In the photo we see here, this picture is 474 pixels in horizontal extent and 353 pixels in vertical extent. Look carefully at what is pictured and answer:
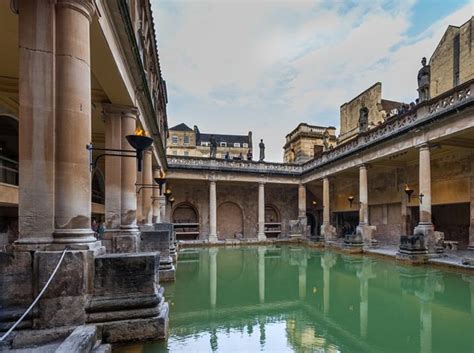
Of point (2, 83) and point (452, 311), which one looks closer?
point (452, 311)

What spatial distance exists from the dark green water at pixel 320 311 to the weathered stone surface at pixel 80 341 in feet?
2.07

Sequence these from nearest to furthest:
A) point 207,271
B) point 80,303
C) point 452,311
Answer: point 80,303
point 452,311
point 207,271

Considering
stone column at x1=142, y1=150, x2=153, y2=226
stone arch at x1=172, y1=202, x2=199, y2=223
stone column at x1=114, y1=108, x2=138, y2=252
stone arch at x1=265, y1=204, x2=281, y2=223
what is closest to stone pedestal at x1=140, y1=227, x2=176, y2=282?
stone column at x1=114, y1=108, x2=138, y2=252

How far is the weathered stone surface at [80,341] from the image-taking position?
2.93 m

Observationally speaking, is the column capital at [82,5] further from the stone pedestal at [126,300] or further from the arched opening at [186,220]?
the arched opening at [186,220]

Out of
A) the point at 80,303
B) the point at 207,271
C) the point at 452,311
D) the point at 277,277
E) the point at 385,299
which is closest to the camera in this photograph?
the point at 80,303

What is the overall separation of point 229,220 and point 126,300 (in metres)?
23.4

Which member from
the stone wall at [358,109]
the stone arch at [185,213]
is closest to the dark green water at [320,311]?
the stone arch at [185,213]

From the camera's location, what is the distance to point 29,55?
383cm

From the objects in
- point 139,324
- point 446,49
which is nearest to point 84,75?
point 139,324

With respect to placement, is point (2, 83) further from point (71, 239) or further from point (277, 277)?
point (277, 277)

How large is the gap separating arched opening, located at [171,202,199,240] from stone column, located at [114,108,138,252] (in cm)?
1759

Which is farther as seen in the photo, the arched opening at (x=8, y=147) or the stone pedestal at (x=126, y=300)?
the arched opening at (x=8, y=147)

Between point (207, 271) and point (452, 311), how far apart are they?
7.37m
